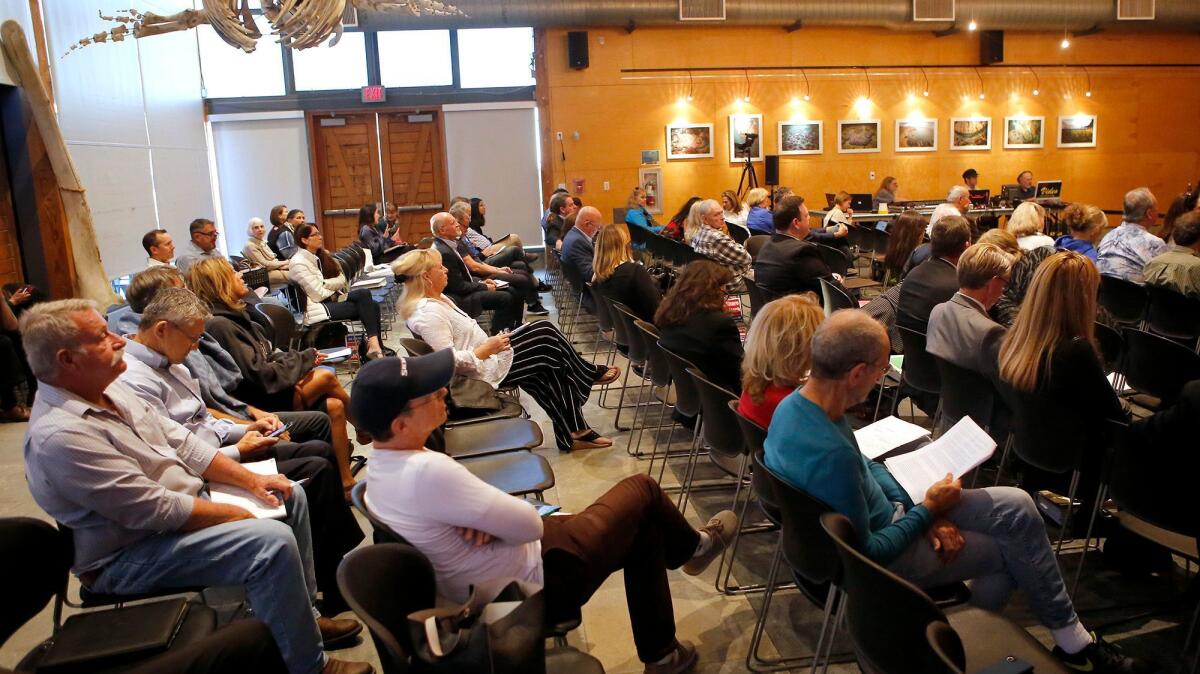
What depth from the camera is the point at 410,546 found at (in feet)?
6.82

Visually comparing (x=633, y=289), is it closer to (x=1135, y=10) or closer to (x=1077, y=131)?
(x=1135, y=10)

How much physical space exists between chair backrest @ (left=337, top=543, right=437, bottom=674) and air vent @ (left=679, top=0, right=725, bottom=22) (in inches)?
498

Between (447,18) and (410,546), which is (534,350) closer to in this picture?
(410,546)

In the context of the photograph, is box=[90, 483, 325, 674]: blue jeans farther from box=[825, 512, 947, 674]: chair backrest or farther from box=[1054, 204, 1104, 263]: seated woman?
box=[1054, 204, 1104, 263]: seated woman

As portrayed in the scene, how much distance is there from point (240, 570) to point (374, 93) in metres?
13.0

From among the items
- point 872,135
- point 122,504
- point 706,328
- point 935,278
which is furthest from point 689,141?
point 122,504

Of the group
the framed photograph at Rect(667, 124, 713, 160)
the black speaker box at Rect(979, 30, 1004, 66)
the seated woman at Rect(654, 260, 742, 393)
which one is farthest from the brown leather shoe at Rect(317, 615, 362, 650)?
the black speaker box at Rect(979, 30, 1004, 66)

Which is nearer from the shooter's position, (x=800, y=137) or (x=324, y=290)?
(x=324, y=290)

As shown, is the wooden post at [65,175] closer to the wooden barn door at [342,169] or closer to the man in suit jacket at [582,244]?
the man in suit jacket at [582,244]

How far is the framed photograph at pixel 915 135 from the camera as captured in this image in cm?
1498

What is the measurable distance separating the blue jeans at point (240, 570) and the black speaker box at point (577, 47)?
12267 mm

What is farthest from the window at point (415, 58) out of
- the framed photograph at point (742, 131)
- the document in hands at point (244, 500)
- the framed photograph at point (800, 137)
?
the document in hands at point (244, 500)

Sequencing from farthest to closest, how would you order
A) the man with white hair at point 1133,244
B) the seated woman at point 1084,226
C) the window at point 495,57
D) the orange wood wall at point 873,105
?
the window at point 495,57 < the orange wood wall at point 873,105 < the man with white hair at point 1133,244 < the seated woman at point 1084,226

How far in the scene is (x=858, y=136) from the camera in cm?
1488
